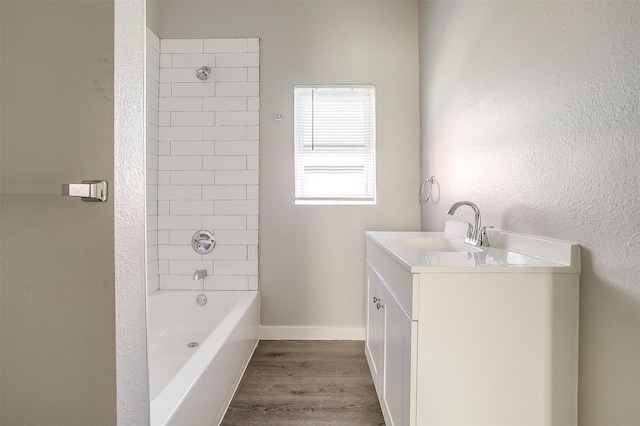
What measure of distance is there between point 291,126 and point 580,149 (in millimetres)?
1892

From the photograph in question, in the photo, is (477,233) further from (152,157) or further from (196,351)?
(152,157)

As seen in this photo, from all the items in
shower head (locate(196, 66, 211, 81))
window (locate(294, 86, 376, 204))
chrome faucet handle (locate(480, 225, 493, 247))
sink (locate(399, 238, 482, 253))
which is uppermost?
shower head (locate(196, 66, 211, 81))

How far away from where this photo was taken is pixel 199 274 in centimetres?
238

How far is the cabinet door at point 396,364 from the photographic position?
1009 mm

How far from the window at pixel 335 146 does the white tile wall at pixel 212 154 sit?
1.22ft

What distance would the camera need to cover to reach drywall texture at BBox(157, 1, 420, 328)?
95.7 inches

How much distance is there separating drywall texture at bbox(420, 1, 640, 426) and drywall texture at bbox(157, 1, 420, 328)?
2.92 ft

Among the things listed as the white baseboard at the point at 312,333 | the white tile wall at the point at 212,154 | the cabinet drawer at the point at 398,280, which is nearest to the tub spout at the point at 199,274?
the white tile wall at the point at 212,154

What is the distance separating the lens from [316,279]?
2461 millimetres

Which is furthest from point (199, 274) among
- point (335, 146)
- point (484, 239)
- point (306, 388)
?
point (484, 239)

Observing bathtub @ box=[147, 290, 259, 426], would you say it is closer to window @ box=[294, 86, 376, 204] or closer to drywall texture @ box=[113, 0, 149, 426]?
drywall texture @ box=[113, 0, 149, 426]

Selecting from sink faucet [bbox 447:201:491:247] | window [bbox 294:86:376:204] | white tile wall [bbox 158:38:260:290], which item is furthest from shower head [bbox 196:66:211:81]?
sink faucet [bbox 447:201:491:247]

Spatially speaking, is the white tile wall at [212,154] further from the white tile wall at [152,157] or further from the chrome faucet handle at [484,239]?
the chrome faucet handle at [484,239]

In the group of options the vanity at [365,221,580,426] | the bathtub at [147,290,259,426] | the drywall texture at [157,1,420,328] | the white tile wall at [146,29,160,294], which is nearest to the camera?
the vanity at [365,221,580,426]
